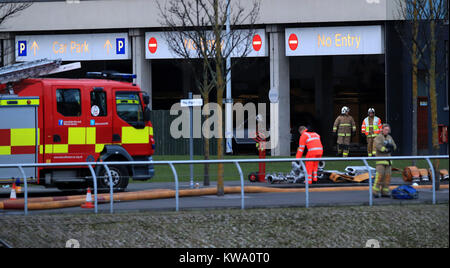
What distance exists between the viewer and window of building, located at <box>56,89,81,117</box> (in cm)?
1538

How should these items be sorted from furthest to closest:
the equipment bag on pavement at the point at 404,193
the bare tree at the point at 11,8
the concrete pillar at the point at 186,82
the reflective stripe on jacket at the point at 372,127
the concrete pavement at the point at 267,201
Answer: the concrete pillar at the point at 186,82 → the reflective stripe on jacket at the point at 372,127 → the bare tree at the point at 11,8 → the equipment bag on pavement at the point at 404,193 → the concrete pavement at the point at 267,201

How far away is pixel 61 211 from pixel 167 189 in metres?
1.98

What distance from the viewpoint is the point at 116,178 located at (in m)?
12.0

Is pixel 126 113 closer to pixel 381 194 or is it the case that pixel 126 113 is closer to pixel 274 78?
pixel 381 194

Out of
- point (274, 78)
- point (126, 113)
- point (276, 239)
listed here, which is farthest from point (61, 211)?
point (274, 78)

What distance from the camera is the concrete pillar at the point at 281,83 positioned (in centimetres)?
2823

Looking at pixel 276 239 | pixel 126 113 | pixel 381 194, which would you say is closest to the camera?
pixel 276 239

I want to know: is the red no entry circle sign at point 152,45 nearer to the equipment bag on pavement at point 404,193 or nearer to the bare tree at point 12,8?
the bare tree at point 12,8

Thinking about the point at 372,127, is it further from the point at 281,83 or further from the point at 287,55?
the point at 281,83

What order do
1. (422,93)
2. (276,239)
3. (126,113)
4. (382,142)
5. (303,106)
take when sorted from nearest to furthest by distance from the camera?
(276,239), (382,142), (126,113), (422,93), (303,106)

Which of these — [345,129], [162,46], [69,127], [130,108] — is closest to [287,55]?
[162,46]

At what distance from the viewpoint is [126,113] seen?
52.5 ft

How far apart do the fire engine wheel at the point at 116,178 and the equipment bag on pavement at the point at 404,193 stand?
4726 mm

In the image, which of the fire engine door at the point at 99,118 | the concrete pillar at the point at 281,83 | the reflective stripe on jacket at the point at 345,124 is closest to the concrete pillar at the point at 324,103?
the concrete pillar at the point at 281,83
